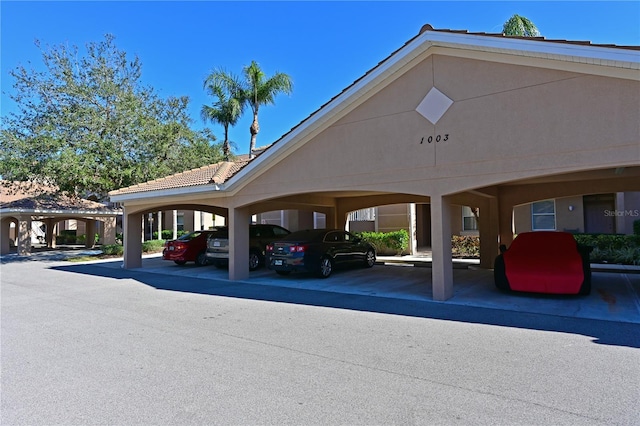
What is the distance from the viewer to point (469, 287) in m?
10.3

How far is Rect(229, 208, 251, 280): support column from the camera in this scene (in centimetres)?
1259

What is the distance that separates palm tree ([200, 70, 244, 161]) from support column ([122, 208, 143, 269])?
14476 millimetres

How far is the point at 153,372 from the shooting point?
4828 mm

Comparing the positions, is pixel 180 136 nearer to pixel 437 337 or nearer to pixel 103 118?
pixel 103 118

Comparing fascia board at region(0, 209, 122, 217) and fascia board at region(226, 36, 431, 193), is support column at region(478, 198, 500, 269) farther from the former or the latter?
fascia board at region(0, 209, 122, 217)

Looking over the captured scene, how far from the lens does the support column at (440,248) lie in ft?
28.6

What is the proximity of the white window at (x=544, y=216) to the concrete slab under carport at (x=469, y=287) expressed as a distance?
701cm

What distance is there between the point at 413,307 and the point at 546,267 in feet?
10.7

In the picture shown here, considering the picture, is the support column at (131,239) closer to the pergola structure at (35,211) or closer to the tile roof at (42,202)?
the tile roof at (42,202)

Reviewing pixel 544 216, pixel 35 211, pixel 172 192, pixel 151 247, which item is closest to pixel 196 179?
pixel 172 192

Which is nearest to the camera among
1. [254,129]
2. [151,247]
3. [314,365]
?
[314,365]

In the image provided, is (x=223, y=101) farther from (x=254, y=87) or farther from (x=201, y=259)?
(x=201, y=259)

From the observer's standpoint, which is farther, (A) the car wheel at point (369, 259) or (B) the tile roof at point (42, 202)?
(B) the tile roof at point (42, 202)

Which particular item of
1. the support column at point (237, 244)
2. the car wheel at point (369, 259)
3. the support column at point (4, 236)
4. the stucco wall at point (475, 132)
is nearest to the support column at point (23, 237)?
the support column at point (4, 236)
